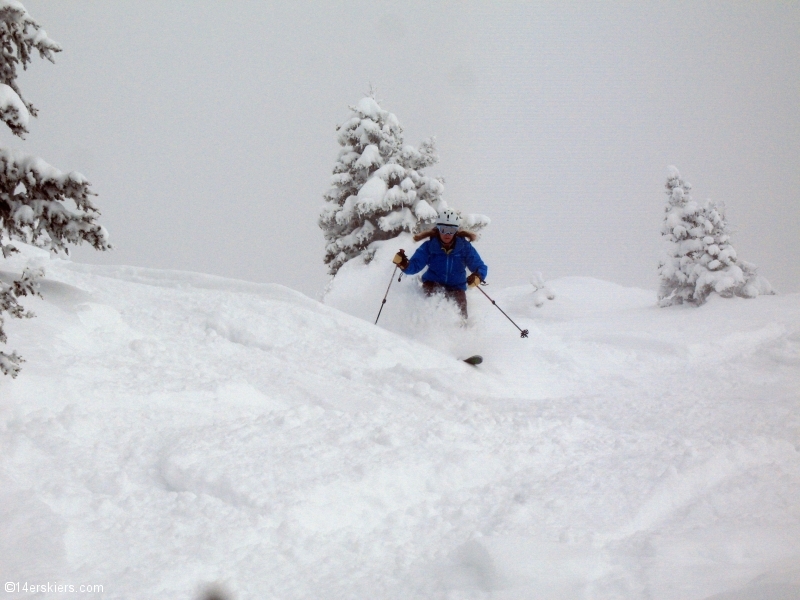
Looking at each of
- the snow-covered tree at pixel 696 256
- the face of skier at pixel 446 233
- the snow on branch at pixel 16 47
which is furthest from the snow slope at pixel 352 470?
the snow-covered tree at pixel 696 256

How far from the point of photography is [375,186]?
16.6 meters

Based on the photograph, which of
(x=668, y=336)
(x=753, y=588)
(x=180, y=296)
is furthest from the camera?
(x=668, y=336)

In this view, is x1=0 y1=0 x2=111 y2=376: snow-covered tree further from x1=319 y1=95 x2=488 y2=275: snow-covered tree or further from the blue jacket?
x1=319 y1=95 x2=488 y2=275: snow-covered tree

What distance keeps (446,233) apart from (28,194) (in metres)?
7.40

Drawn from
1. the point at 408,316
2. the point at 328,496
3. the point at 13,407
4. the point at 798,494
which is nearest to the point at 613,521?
the point at 798,494

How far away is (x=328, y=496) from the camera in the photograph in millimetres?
3533

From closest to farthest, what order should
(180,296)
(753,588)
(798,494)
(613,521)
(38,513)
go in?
(753,588)
(38,513)
(613,521)
(798,494)
(180,296)

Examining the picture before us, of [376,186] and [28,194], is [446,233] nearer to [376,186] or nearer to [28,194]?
[376,186]

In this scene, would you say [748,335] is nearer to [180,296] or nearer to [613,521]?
[613,521]

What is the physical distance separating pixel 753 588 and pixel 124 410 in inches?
167

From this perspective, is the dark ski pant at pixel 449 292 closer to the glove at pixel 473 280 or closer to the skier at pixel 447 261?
the skier at pixel 447 261

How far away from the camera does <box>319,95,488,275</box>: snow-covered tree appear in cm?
1694

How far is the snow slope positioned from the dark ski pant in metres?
2.65

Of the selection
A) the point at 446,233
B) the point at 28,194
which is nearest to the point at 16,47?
the point at 28,194
